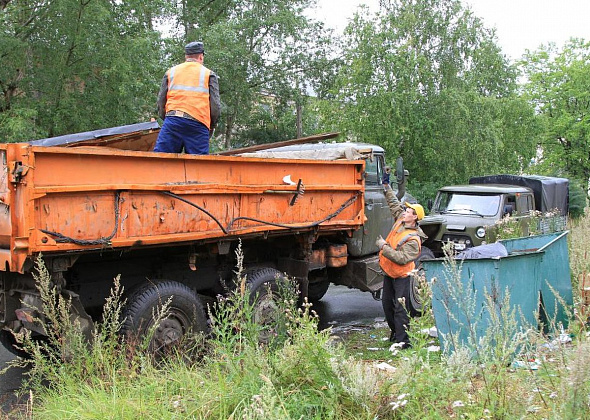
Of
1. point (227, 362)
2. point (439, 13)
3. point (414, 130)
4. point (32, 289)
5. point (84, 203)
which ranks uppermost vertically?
point (439, 13)

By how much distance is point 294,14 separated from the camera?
72.1 ft

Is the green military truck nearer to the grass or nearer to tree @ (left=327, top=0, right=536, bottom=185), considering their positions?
the grass

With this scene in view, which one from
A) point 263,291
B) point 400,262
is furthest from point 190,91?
point 400,262

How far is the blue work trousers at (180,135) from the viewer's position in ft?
19.0

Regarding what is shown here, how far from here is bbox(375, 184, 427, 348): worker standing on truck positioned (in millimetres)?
6031

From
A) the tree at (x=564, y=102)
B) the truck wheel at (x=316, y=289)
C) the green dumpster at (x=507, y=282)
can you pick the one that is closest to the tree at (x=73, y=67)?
the truck wheel at (x=316, y=289)

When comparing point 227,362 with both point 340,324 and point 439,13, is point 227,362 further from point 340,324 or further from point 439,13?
point 439,13

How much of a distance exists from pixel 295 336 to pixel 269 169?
247 centimetres

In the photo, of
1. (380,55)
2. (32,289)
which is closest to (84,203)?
(32,289)

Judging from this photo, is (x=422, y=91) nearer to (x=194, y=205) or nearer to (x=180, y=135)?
(x=180, y=135)

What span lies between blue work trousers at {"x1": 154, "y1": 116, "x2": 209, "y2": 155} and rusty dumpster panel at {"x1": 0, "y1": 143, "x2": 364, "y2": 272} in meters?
0.60

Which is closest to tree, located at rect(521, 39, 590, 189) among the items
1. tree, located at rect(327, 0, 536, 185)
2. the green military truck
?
tree, located at rect(327, 0, 536, 185)

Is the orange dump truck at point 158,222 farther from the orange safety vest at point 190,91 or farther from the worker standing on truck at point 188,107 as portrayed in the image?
the orange safety vest at point 190,91

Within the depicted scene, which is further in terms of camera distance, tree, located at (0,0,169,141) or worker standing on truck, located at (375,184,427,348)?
tree, located at (0,0,169,141)
